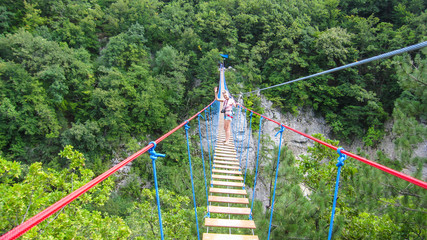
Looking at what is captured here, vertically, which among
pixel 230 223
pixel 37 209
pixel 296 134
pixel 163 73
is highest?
pixel 163 73

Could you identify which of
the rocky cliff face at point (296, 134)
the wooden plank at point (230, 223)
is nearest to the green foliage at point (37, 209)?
the wooden plank at point (230, 223)

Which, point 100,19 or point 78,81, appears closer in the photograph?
point 78,81

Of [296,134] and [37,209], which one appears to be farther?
[296,134]

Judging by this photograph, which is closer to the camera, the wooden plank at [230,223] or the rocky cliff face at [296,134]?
the wooden plank at [230,223]

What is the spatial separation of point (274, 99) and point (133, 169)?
7271 millimetres

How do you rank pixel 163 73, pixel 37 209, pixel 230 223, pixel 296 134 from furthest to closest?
pixel 163 73
pixel 296 134
pixel 37 209
pixel 230 223

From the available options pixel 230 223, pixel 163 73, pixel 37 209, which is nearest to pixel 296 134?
pixel 163 73

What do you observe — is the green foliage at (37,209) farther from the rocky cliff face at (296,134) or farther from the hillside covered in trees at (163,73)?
the rocky cliff face at (296,134)

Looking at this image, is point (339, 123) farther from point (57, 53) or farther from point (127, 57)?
point (57, 53)

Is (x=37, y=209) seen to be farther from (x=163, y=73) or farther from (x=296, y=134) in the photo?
(x=296, y=134)

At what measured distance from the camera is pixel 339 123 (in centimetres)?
977

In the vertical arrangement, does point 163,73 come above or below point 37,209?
above

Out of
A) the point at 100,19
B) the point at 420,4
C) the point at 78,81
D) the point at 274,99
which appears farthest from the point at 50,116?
the point at 420,4

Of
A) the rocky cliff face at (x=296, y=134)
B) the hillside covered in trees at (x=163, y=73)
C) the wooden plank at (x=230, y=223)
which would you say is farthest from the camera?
the rocky cliff face at (x=296, y=134)
